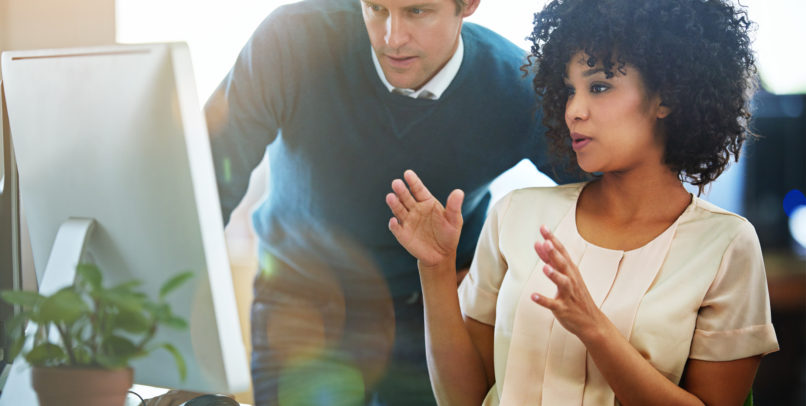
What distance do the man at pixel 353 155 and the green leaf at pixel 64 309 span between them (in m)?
0.77

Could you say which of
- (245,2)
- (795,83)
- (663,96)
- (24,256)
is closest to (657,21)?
(663,96)

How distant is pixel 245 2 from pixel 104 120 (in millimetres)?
844

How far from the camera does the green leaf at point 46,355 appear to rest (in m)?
0.87

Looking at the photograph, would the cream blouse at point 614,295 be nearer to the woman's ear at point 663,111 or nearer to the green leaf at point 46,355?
the woman's ear at point 663,111

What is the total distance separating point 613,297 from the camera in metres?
1.23

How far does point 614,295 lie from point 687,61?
451 mm

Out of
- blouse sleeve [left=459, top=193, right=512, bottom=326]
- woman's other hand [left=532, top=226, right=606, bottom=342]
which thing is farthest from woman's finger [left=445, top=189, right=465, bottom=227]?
woman's other hand [left=532, top=226, right=606, bottom=342]

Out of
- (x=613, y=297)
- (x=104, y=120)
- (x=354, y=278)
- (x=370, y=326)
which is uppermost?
(x=104, y=120)

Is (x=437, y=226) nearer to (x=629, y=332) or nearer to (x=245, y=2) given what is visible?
(x=629, y=332)

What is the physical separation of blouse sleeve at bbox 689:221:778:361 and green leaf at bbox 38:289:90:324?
1.00 metres

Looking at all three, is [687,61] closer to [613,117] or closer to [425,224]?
[613,117]

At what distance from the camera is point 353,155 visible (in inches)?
61.4

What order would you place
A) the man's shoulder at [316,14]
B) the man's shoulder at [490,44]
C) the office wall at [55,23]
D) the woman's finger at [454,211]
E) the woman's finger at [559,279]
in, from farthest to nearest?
the office wall at [55,23], the man's shoulder at [316,14], the man's shoulder at [490,44], the woman's finger at [454,211], the woman's finger at [559,279]

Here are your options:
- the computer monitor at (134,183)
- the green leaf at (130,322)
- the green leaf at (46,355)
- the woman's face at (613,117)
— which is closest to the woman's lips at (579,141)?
the woman's face at (613,117)
